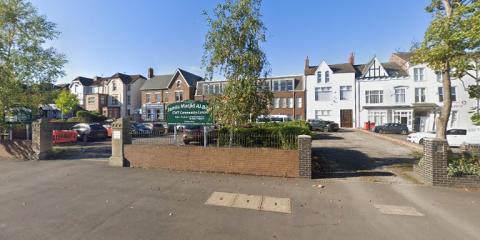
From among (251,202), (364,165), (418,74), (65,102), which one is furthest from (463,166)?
(65,102)

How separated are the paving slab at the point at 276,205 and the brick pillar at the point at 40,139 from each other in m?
12.2

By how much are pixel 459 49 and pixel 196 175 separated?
1053 cm

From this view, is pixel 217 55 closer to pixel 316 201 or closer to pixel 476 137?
pixel 316 201

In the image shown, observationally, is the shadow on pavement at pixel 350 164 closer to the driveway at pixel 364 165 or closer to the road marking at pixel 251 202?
the driveway at pixel 364 165

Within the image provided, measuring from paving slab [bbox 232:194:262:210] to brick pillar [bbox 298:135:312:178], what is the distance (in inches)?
108

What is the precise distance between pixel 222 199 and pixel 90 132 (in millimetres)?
19429

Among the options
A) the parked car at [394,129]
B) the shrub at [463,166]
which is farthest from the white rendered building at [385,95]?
the shrub at [463,166]

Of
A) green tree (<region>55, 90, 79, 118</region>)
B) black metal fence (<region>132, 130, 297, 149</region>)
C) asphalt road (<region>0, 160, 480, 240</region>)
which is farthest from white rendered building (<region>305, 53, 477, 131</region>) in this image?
green tree (<region>55, 90, 79, 118</region>)

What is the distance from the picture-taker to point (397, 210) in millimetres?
6355

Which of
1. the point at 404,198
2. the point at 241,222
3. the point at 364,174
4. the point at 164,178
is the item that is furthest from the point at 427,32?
the point at 164,178

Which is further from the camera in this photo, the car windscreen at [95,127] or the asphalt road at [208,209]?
the car windscreen at [95,127]

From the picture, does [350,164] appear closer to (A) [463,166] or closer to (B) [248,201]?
(A) [463,166]

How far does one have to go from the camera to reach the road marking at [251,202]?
638 centimetres

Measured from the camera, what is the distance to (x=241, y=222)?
552cm
